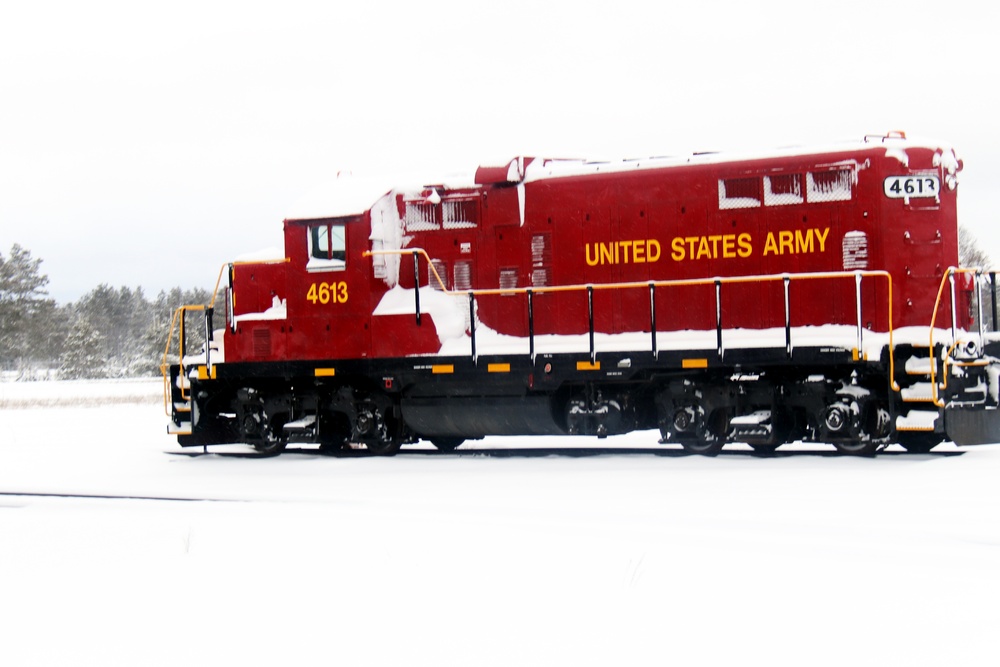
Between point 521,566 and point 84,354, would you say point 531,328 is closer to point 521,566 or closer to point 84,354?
point 521,566

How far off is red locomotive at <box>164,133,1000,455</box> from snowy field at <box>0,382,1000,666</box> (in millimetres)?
946

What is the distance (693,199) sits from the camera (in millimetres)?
13047

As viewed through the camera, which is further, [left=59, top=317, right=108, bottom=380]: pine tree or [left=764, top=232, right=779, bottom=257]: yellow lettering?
[left=59, top=317, right=108, bottom=380]: pine tree

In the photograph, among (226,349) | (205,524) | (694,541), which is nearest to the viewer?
(694,541)

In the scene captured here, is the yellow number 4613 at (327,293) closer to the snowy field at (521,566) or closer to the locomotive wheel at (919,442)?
the snowy field at (521,566)

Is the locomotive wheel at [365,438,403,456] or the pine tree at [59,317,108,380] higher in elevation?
the pine tree at [59,317,108,380]

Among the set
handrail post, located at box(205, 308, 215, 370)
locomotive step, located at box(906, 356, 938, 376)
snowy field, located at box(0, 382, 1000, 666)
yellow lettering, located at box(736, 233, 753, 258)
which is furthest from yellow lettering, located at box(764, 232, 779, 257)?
handrail post, located at box(205, 308, 215, 370)

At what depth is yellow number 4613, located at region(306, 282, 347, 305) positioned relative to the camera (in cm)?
1434

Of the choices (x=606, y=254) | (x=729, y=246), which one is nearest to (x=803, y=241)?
(x=729, y=246)

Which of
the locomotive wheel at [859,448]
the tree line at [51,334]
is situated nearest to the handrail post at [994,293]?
the locomotive wheel at [859,448]

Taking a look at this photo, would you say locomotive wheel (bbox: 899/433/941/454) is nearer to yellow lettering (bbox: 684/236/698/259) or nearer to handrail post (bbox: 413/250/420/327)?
yellow lettering (bbox: 684/236/698/259)

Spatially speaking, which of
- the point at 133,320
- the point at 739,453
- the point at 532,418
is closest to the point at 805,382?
the point at 739,453

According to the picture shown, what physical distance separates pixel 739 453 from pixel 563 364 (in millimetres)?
2198

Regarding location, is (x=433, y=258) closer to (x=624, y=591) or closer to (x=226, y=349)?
(x=226, y=349)
